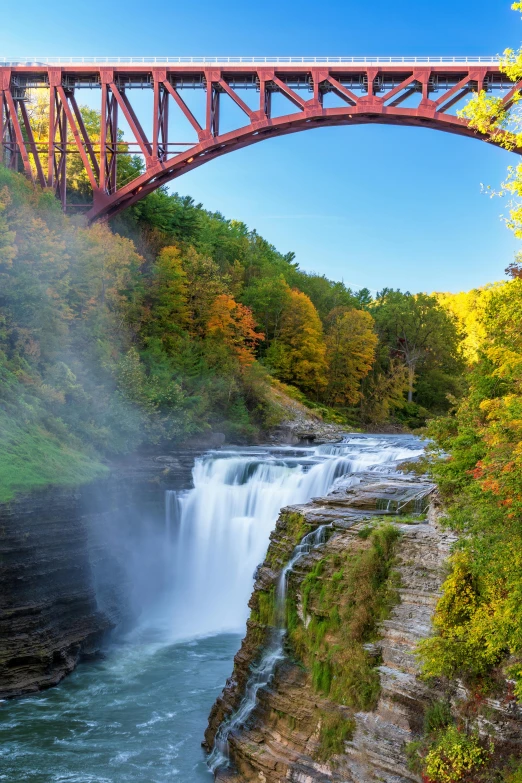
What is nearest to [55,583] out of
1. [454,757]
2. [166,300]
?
[454,757]

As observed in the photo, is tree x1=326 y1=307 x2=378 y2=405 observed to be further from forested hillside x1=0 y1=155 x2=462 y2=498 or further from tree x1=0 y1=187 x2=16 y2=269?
tree x1=0 y1=187 x2=16 y2=269

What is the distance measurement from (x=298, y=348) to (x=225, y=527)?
26.2m

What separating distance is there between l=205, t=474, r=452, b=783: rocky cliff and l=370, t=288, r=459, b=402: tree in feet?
144

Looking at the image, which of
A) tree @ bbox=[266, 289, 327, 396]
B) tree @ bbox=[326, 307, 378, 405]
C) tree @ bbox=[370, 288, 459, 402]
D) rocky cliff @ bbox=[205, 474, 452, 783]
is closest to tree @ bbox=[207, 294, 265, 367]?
tree @ bbox=[266, 289, 327, 396]

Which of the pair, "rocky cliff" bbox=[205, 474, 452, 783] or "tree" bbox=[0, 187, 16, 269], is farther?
"tree" bbox=[0, 187, 16, 269]

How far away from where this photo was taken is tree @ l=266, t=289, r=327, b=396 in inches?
1938

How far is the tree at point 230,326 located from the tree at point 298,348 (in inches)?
367

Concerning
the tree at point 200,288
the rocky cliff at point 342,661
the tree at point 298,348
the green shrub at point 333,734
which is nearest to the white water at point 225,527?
the rocky cliff at point 342,661

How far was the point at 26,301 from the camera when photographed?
976 inches

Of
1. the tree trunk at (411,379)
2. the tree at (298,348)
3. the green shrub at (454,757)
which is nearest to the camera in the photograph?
the green shrub at (454,757)

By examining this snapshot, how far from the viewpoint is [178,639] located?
2127 centimetres

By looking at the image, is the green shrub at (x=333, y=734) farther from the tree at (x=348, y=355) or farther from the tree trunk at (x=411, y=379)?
the tree trunk at (x=411, y=379)

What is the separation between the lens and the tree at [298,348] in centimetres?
4922

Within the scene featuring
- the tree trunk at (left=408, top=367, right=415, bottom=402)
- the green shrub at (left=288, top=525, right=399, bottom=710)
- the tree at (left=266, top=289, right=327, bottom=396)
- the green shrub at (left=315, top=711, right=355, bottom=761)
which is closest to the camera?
the green shrub at (left=315, top=711, right=355, bottom=761)
